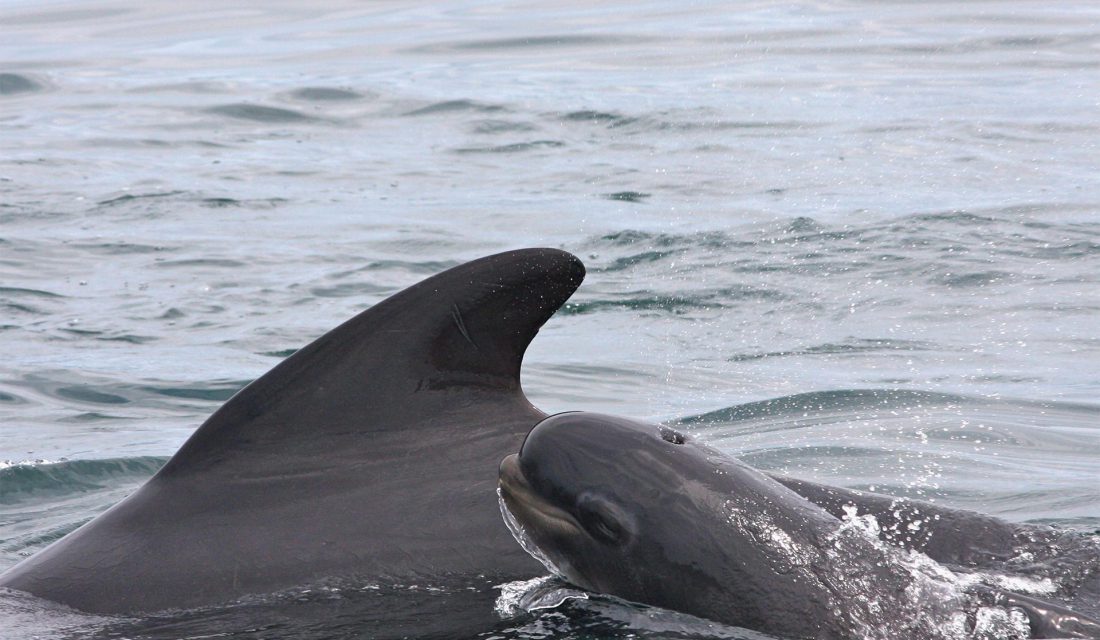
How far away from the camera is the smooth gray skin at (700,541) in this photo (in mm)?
4742

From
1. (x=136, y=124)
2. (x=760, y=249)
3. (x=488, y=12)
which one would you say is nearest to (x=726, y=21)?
(x=488, y=12)

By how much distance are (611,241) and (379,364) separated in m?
9.56

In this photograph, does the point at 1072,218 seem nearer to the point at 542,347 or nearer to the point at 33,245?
the point at 542,347

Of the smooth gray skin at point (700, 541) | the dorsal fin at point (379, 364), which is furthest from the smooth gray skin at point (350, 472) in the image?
the smooth gray skin at point (700, 541)

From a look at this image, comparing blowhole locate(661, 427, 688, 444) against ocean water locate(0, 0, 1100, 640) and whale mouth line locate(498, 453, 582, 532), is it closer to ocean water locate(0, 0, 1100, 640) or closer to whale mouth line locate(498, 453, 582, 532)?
whale mouth line locate(498, 453, 582, 532)

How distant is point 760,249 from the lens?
14312 mm

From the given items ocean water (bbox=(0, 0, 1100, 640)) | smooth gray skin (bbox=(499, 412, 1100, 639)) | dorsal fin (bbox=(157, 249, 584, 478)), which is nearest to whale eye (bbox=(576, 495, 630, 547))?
smooth gray skin (bbox=(499, 412, 1100, 639))

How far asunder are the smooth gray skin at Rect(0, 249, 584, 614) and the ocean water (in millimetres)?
138

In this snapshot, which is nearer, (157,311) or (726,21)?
(157,311)

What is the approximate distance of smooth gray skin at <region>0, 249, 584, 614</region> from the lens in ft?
16.9


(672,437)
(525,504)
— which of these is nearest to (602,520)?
(525,504)

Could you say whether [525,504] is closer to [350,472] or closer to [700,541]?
[700,541]

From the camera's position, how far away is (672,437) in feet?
16.7

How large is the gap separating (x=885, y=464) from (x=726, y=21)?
81.8 feet
